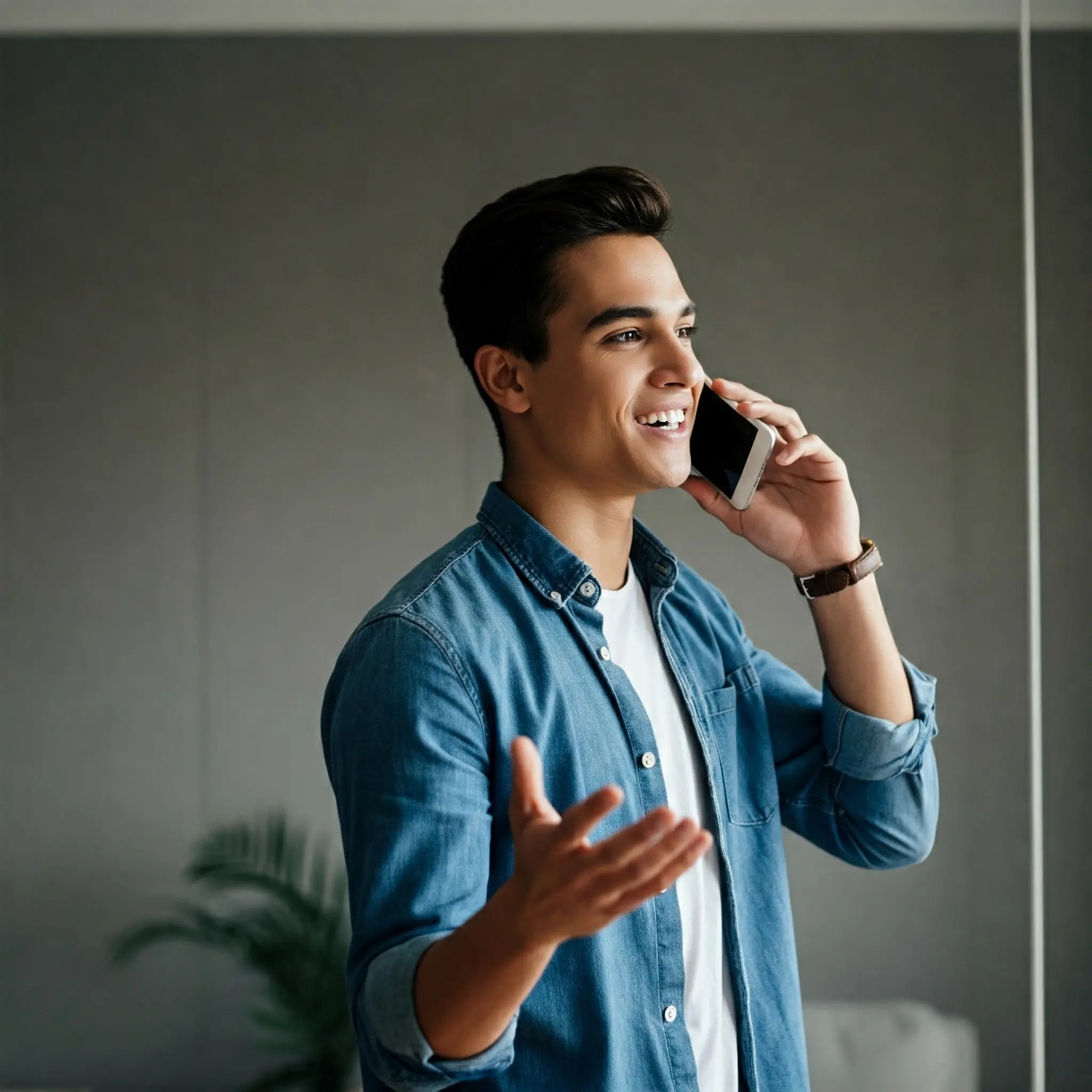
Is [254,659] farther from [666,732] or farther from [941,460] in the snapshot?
[666,732]

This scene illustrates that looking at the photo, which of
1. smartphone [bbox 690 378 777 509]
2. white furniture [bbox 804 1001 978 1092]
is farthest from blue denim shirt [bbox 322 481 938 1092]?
white furniture [bbox 804 1001 978 1092]

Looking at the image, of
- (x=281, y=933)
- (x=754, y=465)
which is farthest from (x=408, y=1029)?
(x=281, y=933)

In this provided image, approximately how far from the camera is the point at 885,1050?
259cm

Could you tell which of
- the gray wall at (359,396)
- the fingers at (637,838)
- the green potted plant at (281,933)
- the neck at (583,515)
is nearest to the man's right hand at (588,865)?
the fingers at (637,838)

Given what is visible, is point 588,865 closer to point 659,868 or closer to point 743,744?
point 659,868

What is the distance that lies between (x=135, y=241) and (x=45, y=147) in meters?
0.34

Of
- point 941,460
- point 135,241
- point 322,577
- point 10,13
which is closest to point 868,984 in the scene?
point 941,460

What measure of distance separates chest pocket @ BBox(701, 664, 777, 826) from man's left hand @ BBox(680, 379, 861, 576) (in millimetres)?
139

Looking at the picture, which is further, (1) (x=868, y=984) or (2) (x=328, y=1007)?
(1) (x=868, y=984)

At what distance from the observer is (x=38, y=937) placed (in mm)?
2945

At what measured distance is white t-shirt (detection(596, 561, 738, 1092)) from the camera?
1.03 meters

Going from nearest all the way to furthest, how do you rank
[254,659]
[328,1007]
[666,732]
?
1. [666,732]
2. [328,1007]
3. [254,659]

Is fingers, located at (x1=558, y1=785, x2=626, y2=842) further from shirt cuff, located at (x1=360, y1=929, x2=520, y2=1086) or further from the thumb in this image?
shirt cuff, located at (x1=360, y1=929, x2=520, y2=1086)

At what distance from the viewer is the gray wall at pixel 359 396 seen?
294cm
